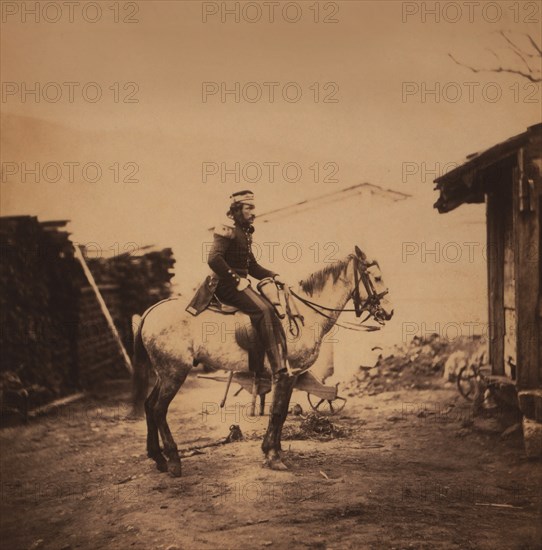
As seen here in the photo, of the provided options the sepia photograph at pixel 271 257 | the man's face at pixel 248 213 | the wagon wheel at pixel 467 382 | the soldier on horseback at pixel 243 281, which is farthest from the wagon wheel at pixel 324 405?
the man's face at pixel 248 213

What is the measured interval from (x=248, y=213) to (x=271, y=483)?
1605 mm

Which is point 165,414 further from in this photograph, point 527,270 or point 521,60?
point 521,60

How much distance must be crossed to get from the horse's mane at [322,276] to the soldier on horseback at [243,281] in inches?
6.3

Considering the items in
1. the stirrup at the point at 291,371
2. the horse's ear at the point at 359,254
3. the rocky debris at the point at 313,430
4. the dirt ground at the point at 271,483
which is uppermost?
the horse's ear at the point at 359,254

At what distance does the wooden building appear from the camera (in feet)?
12.3

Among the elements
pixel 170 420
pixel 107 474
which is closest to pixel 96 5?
pixel 170 420

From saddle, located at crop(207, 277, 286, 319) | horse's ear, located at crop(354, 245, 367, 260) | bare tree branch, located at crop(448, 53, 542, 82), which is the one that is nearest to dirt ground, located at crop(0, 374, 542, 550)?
saddle, located at crop(207, 277, 286, 319)

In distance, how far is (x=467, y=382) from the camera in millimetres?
3906

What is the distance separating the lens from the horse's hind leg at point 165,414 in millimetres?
3721

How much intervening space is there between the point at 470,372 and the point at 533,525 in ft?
3.04

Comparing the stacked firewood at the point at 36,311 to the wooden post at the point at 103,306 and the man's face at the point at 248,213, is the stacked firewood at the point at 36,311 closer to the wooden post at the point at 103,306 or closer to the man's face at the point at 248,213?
the wooden post at the point at 103,306

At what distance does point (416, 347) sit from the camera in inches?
150

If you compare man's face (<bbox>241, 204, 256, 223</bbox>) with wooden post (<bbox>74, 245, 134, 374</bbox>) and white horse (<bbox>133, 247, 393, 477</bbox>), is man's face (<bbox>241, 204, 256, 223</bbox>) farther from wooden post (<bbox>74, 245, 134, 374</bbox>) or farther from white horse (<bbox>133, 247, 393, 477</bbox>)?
wooden post (<bbox>74, 245, 134, 374</bbox>)

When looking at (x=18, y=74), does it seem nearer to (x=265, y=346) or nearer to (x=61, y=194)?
(x=61, y=194)
